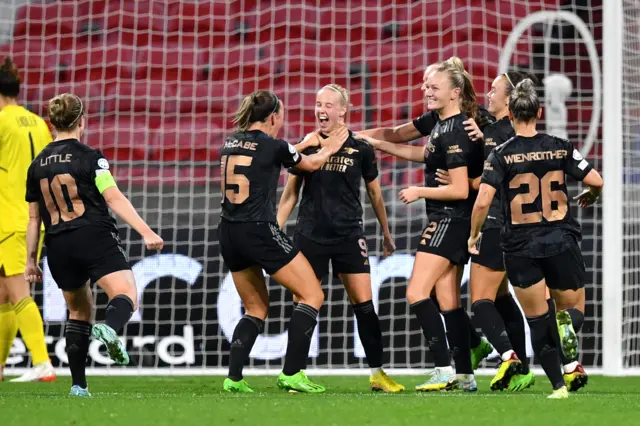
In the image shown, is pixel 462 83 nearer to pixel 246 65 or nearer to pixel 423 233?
pixel 423 233

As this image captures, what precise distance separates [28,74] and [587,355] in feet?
20.1

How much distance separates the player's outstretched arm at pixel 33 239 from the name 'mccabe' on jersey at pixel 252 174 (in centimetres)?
99

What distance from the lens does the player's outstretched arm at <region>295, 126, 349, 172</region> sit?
253 inches

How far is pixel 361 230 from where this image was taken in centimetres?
671

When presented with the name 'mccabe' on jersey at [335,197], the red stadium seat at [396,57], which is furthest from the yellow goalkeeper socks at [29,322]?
the red stadium seat at [396,57]

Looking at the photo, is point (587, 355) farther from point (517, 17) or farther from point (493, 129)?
point (517, 17)

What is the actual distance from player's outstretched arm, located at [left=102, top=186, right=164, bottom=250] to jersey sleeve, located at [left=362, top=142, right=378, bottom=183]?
157 centimetres

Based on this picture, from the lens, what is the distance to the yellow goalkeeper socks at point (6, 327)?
24.6ft

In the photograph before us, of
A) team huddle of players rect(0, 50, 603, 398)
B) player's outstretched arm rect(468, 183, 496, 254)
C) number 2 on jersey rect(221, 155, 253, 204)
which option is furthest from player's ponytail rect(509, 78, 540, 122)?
number 2 on jersey rect(221, 155, 253, 204)

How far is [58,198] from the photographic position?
228 inches

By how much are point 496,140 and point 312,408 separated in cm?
210

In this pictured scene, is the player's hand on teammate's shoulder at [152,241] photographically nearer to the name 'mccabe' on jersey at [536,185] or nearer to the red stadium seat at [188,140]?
the name 'mccabe' on jersey at [536,185]

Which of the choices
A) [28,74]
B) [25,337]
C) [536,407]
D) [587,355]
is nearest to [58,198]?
[25,337]

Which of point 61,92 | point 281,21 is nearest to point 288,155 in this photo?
point 61,92
